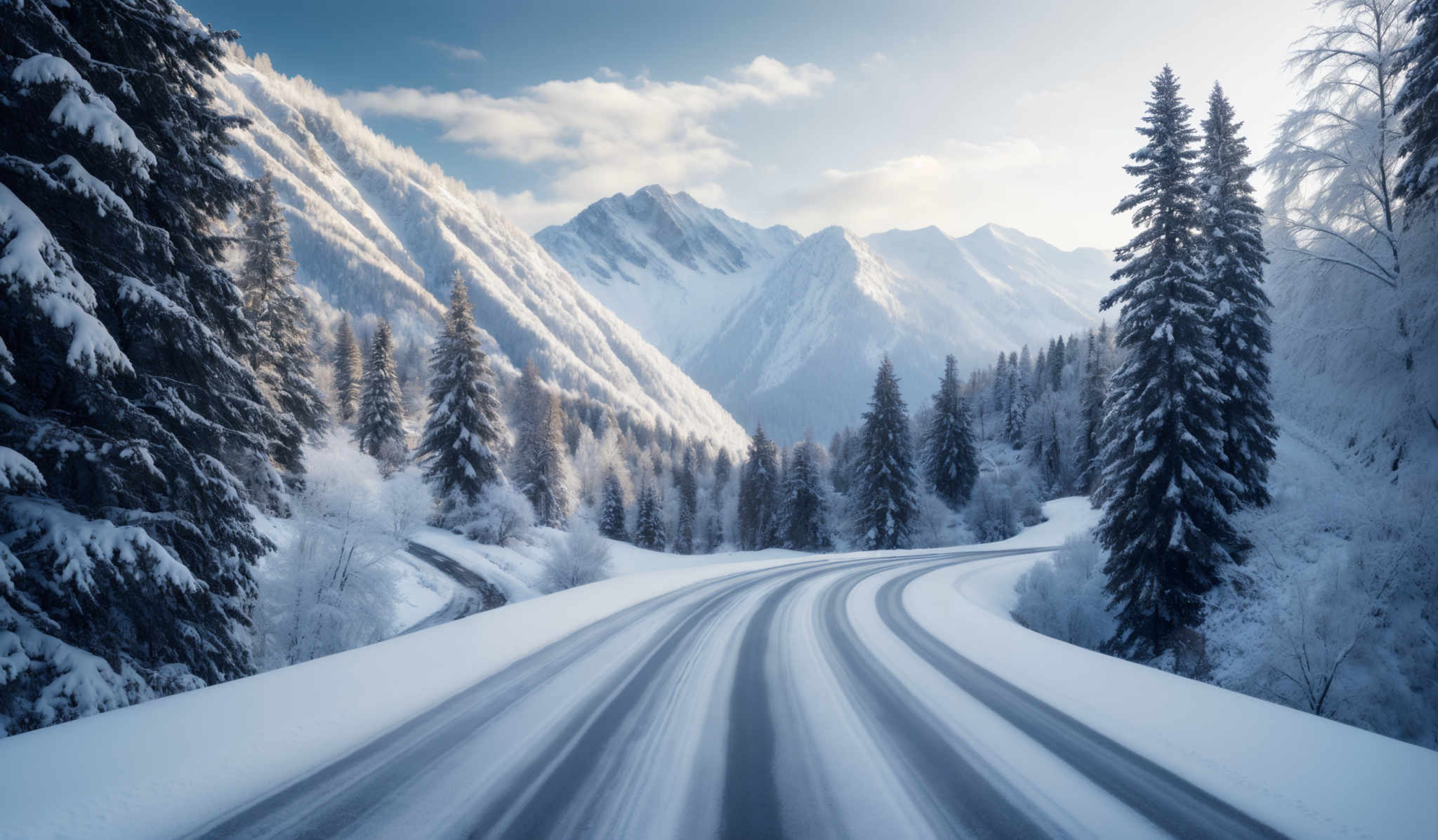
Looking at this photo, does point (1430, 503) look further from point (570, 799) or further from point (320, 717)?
point (320, 717)

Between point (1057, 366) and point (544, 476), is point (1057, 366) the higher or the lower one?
the higher one

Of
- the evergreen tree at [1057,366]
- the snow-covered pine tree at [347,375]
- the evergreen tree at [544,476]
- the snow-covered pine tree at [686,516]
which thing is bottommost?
the snow-covered pine tree at [686,516]

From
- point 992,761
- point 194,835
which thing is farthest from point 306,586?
point 992,761

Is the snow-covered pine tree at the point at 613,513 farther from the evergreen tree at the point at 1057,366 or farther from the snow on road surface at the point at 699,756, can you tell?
the evergreen tree at the point at 1057,366

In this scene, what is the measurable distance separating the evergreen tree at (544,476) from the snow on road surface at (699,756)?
126 ft

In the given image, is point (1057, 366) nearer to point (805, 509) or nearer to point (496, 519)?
point (805, 509)

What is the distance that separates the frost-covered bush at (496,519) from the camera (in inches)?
1162

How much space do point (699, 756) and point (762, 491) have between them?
165 feet

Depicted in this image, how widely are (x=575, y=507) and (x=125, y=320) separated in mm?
42835

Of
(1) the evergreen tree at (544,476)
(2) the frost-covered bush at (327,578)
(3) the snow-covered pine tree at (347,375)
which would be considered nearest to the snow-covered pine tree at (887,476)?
(1) the evergreen tree at (544,476)

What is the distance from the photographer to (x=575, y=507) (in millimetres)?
48188

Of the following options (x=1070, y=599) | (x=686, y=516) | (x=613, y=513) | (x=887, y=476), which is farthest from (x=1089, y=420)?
(x=613, y=513)

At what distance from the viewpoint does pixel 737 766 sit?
4016mm

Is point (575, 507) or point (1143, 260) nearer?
point (1143, 260)
